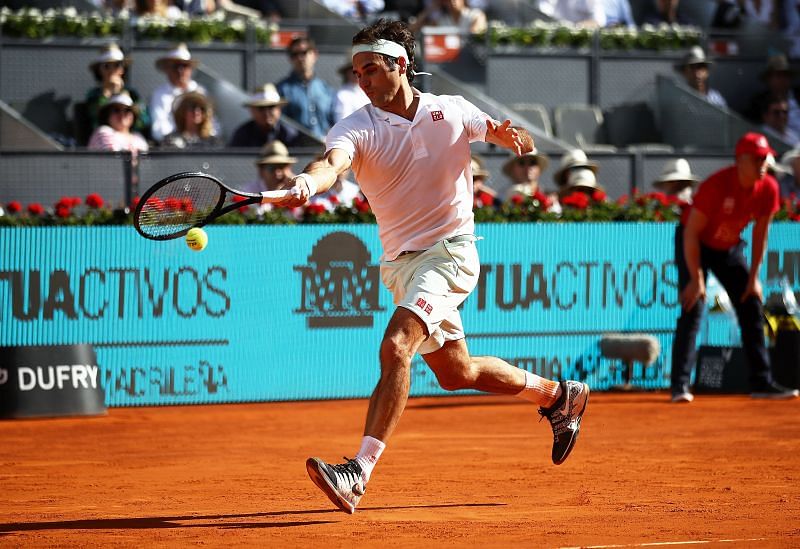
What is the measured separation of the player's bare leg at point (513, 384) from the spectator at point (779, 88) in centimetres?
1155

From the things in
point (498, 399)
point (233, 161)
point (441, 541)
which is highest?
point (233, 161)

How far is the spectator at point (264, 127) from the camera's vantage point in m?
14.2

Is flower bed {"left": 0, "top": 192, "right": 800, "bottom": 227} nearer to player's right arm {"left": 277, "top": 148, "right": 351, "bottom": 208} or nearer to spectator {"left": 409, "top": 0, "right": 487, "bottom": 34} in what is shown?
spectator {"left": 409, "top": 0, "right": 487, "bottom": 34}

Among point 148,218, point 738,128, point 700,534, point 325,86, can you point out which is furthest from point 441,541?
point 738,128

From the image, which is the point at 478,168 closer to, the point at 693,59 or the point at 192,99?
the point at 192,99

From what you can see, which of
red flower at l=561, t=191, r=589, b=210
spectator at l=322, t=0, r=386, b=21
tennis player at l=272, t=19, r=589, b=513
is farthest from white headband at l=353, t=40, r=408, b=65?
spectator at l=322, t=0, r=386, b=21

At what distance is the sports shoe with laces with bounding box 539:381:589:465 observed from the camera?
730 centimetres

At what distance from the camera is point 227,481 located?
7570 millimetres

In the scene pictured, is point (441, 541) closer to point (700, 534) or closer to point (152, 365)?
point (700, 534)

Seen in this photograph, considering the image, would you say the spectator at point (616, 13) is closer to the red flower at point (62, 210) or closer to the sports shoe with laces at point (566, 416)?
the red flower at point (62, 210)

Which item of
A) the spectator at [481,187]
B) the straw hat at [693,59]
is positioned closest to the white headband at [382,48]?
the spectator at [481,187]

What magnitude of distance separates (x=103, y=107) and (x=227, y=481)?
723 centimetres

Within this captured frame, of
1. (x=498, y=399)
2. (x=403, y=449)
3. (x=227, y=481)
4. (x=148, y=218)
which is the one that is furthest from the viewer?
(x=498, y=399)

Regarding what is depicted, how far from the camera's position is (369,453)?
6.16 m
